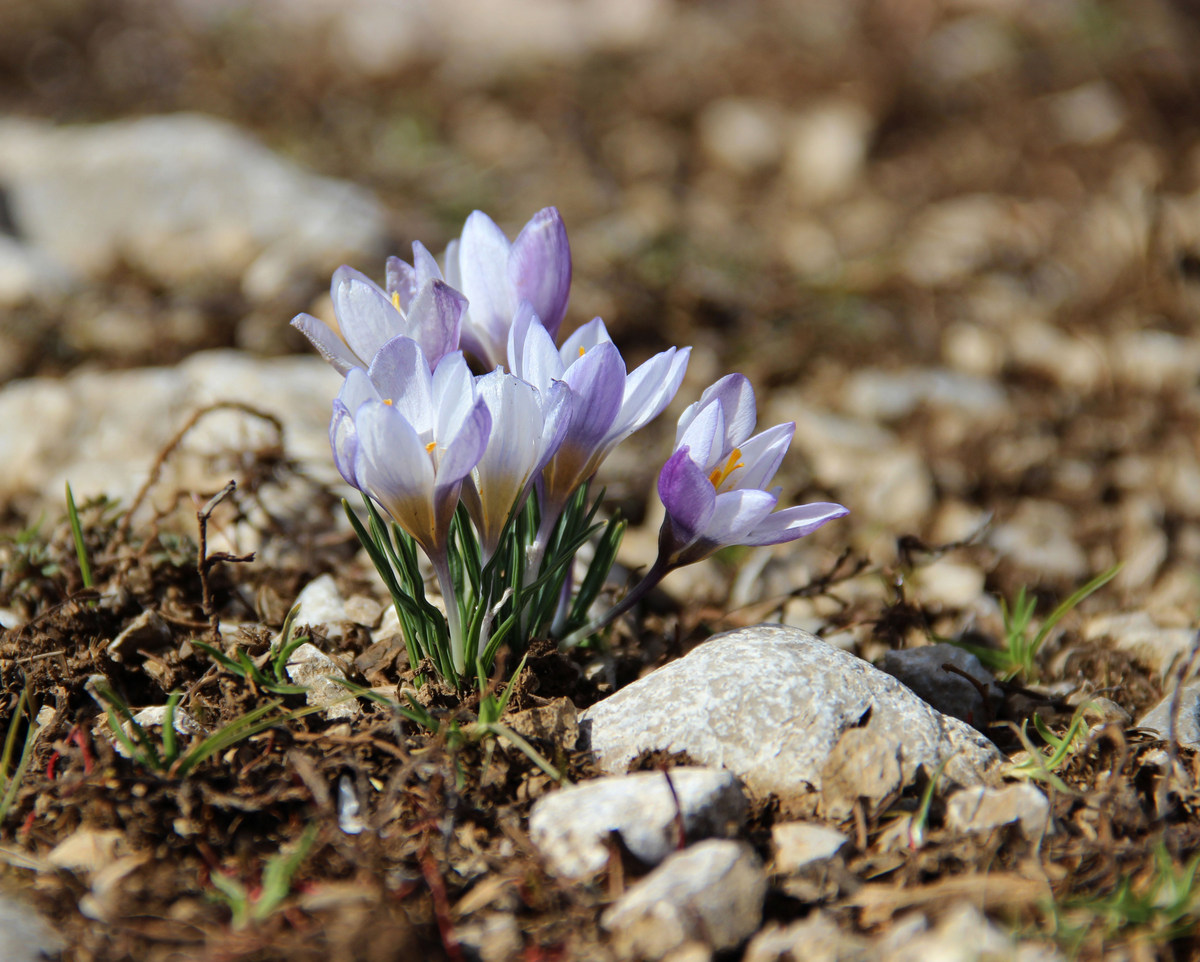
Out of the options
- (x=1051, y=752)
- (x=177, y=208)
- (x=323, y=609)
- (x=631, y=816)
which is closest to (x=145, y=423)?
(x=323, y=609)

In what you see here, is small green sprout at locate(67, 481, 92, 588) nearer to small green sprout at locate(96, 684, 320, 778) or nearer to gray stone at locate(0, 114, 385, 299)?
small green sprout at locate(96, 684, 320, 778)

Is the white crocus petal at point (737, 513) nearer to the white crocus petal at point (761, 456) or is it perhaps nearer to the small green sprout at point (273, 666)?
the white crocus petal at point (761, 456)

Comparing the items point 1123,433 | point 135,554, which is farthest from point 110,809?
point 1123,433

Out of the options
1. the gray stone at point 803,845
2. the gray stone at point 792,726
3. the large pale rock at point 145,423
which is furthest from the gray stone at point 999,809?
the large pale rock at point 145,423

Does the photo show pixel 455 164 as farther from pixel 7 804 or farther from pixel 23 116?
pixel 7 804

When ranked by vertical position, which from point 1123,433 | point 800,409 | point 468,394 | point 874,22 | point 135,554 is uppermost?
point 874,22

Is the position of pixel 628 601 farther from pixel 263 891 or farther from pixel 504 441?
pixel 263 891

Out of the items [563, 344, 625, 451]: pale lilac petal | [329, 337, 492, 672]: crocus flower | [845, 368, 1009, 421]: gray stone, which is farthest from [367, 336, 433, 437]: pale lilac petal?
[845, 368, 1009, 421]: gray stone
